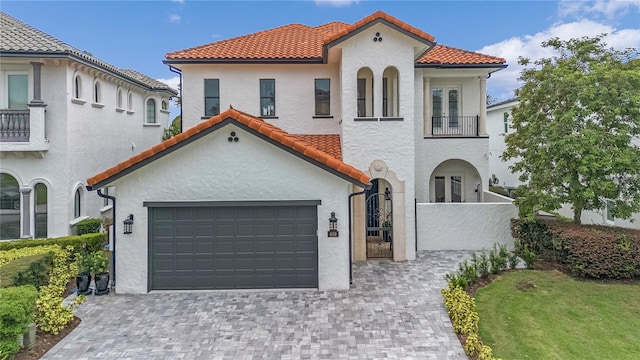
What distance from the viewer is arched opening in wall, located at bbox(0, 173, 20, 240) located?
16516mm

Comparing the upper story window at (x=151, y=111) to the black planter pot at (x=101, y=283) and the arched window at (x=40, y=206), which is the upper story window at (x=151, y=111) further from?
the black planter pot at (x=101, y=283)

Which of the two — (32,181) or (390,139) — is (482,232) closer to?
(390,139)

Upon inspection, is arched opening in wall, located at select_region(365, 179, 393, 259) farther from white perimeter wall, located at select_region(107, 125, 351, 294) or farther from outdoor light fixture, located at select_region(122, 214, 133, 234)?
outdoor light fixture, located at select_region(122, 214, 133, 234)

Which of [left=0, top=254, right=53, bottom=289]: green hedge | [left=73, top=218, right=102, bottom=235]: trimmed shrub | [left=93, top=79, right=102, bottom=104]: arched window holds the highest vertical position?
[left=93, top=79, right=102, bottom=104]: arched window

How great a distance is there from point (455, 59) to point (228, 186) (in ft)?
43.9

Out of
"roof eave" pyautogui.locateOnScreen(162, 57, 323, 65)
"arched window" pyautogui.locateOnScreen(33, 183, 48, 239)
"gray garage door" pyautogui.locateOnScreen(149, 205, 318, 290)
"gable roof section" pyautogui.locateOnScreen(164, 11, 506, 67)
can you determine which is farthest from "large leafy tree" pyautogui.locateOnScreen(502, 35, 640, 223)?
"arched window" pyautogui.locateOnScreen(33, 183, 48, 239)

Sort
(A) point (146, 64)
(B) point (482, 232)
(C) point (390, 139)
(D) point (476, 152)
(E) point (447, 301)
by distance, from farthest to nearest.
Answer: (A) point (146, 64) < (D) point (476, 152) < (B) point (482, 232) < (C) point (390, 139) < (E) point (447, 301)

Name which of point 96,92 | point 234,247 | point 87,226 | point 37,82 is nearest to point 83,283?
point 234,247

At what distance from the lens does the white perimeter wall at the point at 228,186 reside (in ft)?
40.3

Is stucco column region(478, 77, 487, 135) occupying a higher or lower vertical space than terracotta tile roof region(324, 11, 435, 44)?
lower

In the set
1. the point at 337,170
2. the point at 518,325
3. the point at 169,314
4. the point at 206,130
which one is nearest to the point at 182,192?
the point at 206,130

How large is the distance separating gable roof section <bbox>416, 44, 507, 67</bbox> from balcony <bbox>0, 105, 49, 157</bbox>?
54.7 ft

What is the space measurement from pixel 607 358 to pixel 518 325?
1.90m

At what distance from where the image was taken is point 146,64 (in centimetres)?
3080
